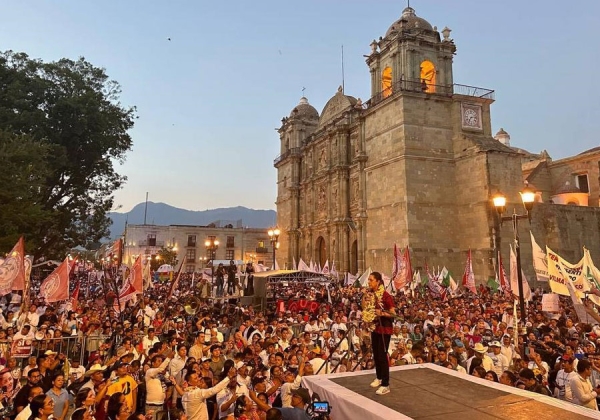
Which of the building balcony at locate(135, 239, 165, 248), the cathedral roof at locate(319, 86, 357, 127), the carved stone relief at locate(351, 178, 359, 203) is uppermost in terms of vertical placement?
the cathedral roof at locate(319, 86, 357, 127)

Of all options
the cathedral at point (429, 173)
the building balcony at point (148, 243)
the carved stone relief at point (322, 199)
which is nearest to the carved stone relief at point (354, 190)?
the cathedral at point (429, 173)

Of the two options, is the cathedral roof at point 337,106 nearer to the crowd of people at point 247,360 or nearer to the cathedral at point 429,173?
the cathedral at point 429,173

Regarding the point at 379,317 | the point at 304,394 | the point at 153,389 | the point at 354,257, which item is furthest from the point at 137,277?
the point at 354,257

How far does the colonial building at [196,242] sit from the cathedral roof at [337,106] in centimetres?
3096

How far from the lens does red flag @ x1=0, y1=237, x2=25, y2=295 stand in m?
10.8

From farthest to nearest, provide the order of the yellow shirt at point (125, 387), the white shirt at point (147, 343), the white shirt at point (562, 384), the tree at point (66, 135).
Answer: the tree at point (66, 135) < the white shirt at point (147, 343) < the white shirt at point (562, 384) < the yellow shirt at point (125, 387)

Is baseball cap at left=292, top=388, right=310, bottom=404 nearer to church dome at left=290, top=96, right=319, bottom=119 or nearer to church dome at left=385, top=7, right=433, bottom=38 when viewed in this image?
church dome at left=385, top=7, right=433, bottom=38

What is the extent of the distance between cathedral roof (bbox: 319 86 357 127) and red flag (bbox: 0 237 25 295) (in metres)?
32.0

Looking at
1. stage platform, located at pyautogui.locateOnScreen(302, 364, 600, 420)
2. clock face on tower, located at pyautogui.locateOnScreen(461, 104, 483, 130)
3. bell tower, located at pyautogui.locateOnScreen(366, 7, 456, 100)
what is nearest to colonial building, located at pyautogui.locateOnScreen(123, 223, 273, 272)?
bell tower, located at pyautogui.locateOnScreen(366, 7, 456, 100)

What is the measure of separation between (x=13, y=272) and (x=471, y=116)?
29006 mm

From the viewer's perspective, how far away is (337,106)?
41594 millimetres

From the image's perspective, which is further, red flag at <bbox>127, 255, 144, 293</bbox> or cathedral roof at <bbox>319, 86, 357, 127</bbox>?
cathedral roof at <bbox>319, 86, 357, 127</bbox>

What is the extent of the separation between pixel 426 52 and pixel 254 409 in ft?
99.4

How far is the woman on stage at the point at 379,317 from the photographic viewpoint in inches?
249
